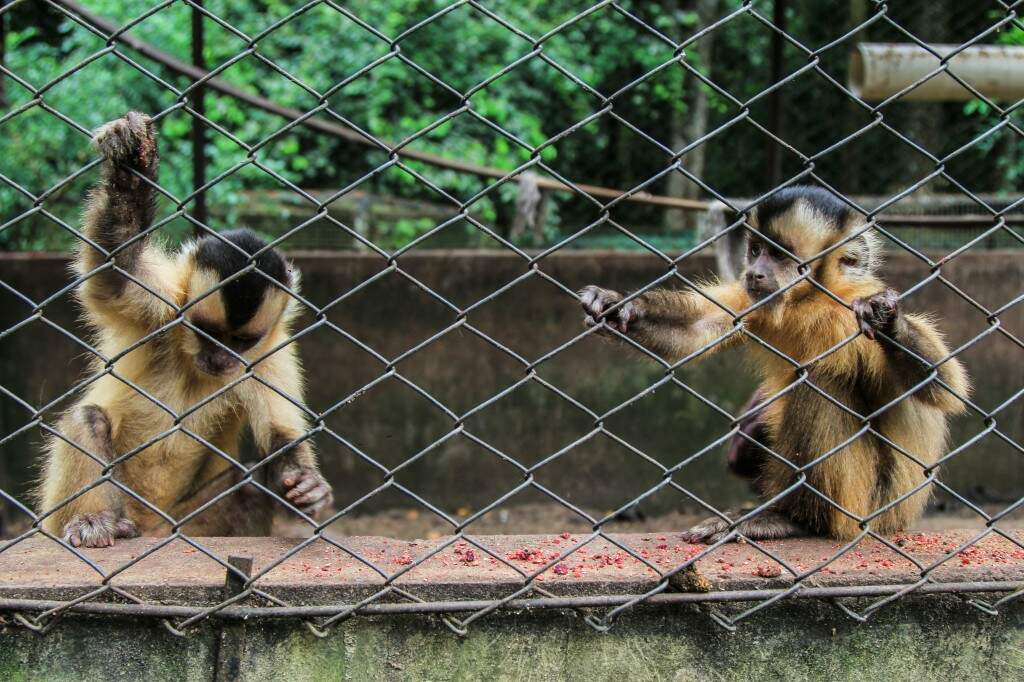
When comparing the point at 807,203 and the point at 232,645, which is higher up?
the point at 807,203

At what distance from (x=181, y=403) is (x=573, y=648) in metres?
2.04

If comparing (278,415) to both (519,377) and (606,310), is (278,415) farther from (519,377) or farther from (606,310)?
(519,377)

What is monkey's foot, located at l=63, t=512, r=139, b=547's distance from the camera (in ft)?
11.0

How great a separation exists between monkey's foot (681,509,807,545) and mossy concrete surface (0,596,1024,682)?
1.91 ft

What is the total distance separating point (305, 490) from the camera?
3510mm

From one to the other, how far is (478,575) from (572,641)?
302 mm

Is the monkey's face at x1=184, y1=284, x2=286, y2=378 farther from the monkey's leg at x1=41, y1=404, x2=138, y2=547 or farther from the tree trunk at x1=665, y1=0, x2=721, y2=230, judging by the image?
the tree trunk at x1=665, y1=0, x2=721, y2=230

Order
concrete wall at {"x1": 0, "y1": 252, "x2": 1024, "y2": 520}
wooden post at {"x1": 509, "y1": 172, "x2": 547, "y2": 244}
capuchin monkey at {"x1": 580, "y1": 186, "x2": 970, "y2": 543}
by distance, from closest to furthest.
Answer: capuchin monkey at {"x1": 580, "y1": 186, "x2": 970, "y2": 543}
wooden post at {"x1": 509, "y1": 172, "x2": 547, "y2": 244}
concrete wall at {"x1": 0, "y1": 252, "x2": 1024, "y2": 520}

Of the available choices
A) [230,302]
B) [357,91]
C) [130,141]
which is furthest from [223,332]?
[357,91]

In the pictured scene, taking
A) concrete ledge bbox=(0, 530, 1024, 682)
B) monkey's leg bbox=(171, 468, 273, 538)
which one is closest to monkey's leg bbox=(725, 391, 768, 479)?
concrete ledge bbox=(0, 530, 1024, 682)

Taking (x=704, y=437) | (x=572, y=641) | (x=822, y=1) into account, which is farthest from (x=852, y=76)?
(x=822, y=1)

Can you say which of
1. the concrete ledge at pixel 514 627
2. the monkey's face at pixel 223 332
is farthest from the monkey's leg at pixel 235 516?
the concrete ledge at pixel 514 627

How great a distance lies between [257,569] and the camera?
2.75 m

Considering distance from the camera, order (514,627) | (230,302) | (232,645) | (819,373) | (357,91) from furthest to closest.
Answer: (357,91) → (230,302) → (819,373) → (514,627) → (232,645)
